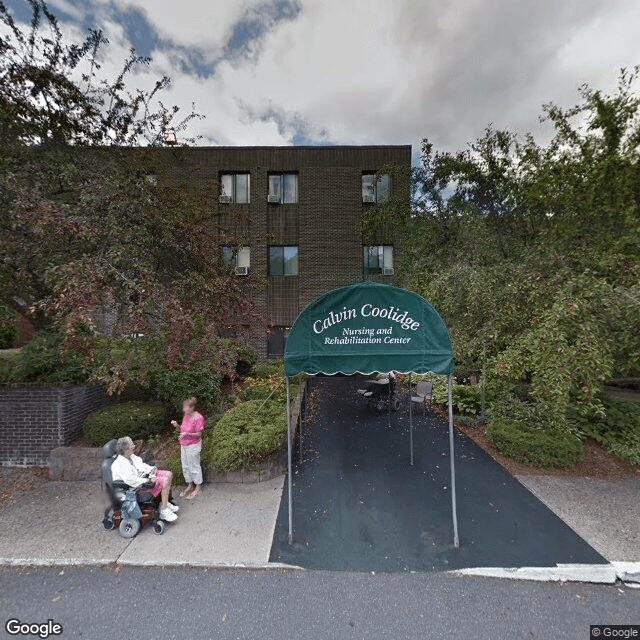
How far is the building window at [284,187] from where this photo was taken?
673 inches

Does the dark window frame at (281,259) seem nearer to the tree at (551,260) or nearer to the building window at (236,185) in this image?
the building window at (236,185)

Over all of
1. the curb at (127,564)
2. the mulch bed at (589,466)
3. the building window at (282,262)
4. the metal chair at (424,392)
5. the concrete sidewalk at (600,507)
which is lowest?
the curb at (127,564)

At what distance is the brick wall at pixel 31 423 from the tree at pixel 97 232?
1.57 meters

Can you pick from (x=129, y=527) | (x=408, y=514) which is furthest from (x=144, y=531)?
(x=408, y=514)

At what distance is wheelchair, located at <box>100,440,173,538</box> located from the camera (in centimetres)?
424

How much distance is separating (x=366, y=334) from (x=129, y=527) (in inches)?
168

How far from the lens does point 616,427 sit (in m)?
7.09

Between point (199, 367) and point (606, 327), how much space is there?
326 inches

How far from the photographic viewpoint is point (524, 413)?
7.03m

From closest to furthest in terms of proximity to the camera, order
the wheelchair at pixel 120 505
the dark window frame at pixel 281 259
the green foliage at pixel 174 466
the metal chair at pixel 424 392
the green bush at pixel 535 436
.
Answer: the wheelchair at pixel 120 505, the green foliage at pixel 174 466, the green bush at pixel 535 436, the metal chair at pixel 424 392, the dark window frame at pixel 281 259

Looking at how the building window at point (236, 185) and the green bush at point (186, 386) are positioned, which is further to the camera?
the building window at point (236, 185)

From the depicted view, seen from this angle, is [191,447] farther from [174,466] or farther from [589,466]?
[589,466]

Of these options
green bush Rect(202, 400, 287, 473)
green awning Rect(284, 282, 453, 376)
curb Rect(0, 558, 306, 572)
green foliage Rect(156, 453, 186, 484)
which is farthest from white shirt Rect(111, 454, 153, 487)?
green awning Rect(284, 282, 453, 376)

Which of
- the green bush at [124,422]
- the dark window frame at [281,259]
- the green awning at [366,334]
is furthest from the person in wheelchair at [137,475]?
the dark window frame at [281,259]
